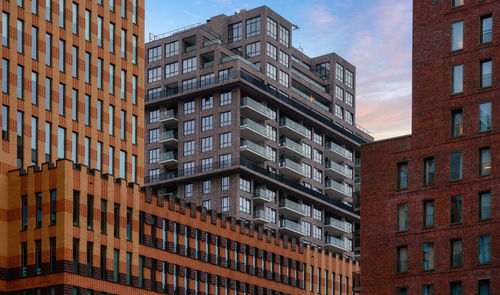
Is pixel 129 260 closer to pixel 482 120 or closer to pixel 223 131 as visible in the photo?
pixel 482 120

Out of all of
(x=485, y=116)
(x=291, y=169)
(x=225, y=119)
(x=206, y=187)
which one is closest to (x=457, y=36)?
(x=485, y=116)

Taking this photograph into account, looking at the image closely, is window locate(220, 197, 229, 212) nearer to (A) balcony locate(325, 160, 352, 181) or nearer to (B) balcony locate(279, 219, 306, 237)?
(B) balcony locate(279, 219, 306, 237)

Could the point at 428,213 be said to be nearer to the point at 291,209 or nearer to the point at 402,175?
the point at 402,175

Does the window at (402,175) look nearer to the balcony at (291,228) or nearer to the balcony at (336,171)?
the balcony at (291,228)

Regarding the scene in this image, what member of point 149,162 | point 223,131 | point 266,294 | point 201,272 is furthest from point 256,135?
point 201,272

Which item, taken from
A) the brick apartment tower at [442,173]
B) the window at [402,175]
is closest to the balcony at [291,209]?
the brick apartment tower at [442,173]

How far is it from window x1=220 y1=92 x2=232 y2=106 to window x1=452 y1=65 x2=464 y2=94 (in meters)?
80.2

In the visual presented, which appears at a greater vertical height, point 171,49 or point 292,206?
point 171,49

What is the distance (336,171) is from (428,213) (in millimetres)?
102388

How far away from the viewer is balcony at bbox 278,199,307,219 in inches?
6511

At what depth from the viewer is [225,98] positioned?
160625mm

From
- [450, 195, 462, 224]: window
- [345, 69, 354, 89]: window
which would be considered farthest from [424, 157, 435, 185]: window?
[345, 69, 354, 89]: window

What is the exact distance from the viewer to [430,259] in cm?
7919

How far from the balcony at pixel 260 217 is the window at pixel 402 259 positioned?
7759cm
